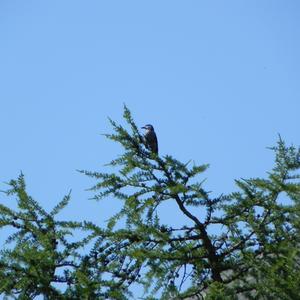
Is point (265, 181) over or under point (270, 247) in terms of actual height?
over

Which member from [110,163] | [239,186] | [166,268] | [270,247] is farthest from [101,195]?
[270,247]

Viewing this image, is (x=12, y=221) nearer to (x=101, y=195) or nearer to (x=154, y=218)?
(x=101, y=195)

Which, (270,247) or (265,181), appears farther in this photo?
(265,181)

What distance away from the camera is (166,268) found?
4945mm

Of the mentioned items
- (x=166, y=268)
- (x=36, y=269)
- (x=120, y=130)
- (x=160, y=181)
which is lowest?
(x=36, y=269)

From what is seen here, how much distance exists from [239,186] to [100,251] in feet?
5.42

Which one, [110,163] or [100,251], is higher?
[110,163]

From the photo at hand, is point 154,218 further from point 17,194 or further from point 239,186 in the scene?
point 17,194

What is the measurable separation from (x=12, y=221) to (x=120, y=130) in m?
1.49

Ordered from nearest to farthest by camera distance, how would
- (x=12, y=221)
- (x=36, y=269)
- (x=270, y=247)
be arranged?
(x=36, y=269), (x=270, y=247), (x=12, y=221)

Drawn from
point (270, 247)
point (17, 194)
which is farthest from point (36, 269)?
point (270, 247)

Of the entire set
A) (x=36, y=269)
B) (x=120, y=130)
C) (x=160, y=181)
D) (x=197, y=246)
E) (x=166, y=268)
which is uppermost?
(x=120, y=130)

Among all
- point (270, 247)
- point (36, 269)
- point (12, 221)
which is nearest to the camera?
point (36, 269)

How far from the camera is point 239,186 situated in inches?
213
